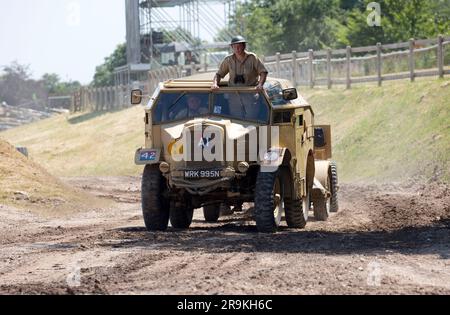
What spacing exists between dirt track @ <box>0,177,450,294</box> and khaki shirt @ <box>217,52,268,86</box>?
7.01ft

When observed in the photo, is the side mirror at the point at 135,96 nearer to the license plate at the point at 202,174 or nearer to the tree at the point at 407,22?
the license plate at the point at 202,174

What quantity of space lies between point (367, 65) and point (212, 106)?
74.8 feet

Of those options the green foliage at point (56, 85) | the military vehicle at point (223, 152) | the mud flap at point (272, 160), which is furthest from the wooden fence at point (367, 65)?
the green foliage at point (56, 85)

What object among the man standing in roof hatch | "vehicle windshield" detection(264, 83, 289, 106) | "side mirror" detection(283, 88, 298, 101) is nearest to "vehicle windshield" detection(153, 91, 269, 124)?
"vehicle windshield" detection(264, 83, 289, 106)

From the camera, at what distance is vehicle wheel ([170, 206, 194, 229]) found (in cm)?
1789

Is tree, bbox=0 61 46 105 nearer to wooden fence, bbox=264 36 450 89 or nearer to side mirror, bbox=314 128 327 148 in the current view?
wooden fence, bbox=264 36 450 89

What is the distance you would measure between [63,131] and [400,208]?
38.0m

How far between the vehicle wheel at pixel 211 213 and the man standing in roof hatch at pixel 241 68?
294 centimetres

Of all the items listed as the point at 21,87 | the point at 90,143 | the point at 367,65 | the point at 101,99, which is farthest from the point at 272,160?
the point at 21,87

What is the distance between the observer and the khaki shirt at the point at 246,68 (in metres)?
17.4

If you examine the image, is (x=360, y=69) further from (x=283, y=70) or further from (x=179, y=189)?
(x=179, y=189)

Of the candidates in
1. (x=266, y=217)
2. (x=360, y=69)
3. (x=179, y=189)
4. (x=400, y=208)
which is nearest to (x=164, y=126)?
(x=179, y=189)

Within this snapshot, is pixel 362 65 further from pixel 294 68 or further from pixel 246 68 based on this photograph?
pixel 246 68
